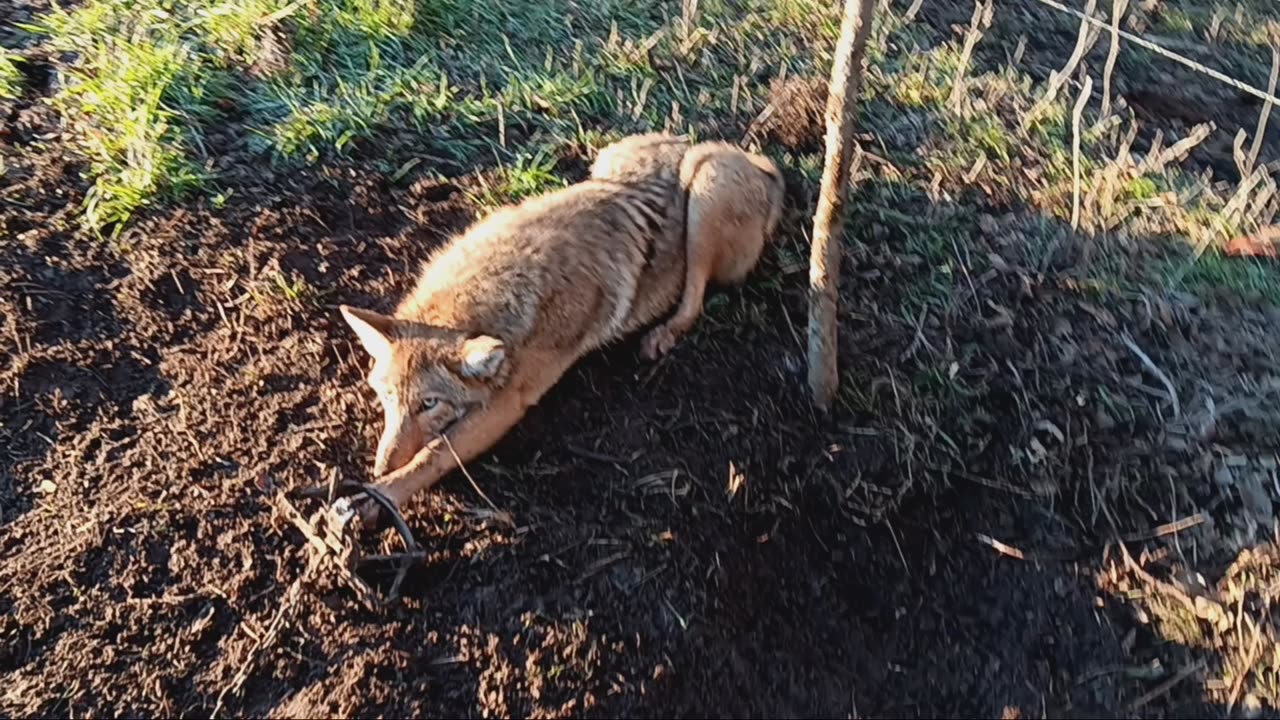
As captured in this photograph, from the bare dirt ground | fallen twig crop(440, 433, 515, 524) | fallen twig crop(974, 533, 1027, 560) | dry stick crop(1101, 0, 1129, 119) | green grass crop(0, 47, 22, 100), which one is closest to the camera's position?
the bare dirt ground

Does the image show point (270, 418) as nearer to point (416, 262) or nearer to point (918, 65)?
point (416, 262)

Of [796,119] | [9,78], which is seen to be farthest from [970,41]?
[9,78]

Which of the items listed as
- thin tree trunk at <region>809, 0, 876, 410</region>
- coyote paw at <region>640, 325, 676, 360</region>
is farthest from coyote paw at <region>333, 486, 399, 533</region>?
thin tree trunk at <region>809, 0, 876, 410</region>

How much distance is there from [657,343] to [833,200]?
1.09 meters

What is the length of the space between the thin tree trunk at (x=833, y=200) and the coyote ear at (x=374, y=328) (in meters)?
1.73

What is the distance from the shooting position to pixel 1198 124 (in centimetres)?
611

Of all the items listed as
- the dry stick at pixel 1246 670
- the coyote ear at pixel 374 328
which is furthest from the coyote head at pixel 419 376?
the dry stick at pixel 1246 670

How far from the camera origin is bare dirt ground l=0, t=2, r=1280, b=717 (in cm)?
360

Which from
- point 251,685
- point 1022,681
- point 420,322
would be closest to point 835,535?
point 1022,681

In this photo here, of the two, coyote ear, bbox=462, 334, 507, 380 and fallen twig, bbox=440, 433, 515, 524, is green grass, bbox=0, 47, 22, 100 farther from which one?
fallen twig, bbox=440, 433, 515, 524

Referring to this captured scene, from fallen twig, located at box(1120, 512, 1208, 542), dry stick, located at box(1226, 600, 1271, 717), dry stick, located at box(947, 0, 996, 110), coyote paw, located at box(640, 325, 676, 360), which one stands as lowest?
dry stick, located at box(1226, 600, 1271, 717)

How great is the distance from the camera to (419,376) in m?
4.00

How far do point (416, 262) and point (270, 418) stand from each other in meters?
1.09

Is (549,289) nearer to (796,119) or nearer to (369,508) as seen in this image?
(369,508)
